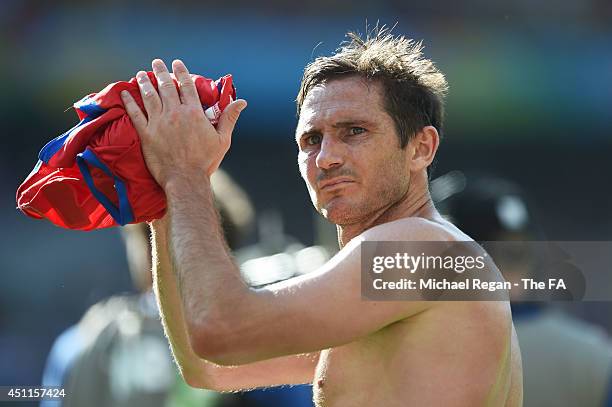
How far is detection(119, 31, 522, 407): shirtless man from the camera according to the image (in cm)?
239

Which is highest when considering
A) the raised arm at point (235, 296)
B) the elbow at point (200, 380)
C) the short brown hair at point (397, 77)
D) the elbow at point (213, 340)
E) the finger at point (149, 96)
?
the short brown hair at point (397, 77)

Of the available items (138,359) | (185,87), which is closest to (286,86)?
(138,359)

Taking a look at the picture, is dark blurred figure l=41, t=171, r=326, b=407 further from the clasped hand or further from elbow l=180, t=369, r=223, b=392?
the clasped hand

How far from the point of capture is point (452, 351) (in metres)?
2.48

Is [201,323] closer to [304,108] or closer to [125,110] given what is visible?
[125,110]

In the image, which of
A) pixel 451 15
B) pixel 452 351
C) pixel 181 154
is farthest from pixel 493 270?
pixel 451 15

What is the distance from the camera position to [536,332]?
3684 millimetres

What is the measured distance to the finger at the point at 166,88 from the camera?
2707mm

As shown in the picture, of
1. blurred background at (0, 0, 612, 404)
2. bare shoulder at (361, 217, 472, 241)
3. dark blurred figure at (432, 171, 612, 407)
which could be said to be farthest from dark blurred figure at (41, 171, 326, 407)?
blurred background at (0, 0, 612, 404)

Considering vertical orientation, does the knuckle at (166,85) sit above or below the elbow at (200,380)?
above

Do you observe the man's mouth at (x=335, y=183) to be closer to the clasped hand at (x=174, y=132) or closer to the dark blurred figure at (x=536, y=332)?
the clasped hand at (x=174, y=132)

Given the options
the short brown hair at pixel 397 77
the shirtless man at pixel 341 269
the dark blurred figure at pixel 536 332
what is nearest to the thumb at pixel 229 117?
the shirtless man at pixel 341 269

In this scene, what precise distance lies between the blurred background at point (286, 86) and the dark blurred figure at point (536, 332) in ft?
19.2

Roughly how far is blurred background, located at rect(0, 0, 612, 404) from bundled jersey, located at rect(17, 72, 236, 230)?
675 centimetres
